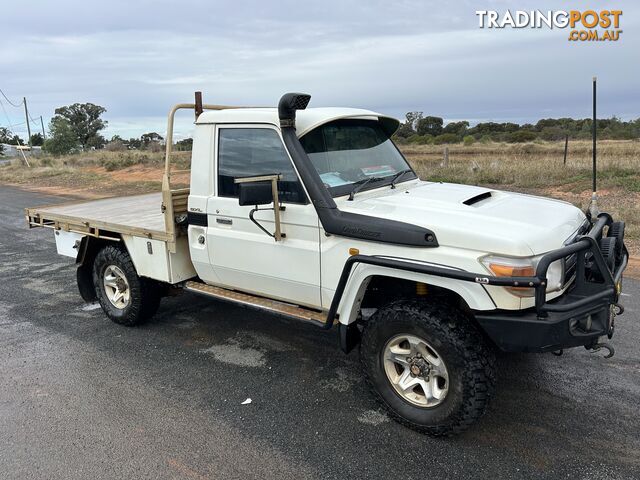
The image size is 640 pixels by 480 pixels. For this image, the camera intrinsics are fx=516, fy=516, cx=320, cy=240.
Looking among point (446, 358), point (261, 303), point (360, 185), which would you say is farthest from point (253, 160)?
point (446, 358)

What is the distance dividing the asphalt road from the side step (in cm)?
61

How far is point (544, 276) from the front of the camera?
2.85 meters

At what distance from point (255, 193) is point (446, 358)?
161 cm

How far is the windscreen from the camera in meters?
3.83

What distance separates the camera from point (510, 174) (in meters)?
15.9

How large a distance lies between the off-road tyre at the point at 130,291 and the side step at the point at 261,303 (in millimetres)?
686

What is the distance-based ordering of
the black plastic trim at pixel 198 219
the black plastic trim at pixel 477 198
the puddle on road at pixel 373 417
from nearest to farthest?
the puddle on road at pixel 373 417, the black plastic trim at pixel 477 198, the black plastic trim at pixel 198 219

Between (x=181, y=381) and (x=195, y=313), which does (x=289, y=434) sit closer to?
(x=181, y=381)

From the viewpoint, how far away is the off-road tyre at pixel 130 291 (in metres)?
5.18

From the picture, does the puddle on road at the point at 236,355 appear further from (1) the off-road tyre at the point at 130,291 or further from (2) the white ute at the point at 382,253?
(1) the off-road tyre at the point at 130,291

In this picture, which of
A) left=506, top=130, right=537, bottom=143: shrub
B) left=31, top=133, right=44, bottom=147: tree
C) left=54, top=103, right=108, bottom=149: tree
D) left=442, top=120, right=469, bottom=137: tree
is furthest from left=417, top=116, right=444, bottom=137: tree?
left=31, top=133, right=44, bottom=147: tree

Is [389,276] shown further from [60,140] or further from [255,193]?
[60,140]

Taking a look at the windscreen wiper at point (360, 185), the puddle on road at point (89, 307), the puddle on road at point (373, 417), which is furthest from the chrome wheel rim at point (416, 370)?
A: the puddle on road at point (89, 307)

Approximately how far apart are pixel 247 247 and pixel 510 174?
1366cm
